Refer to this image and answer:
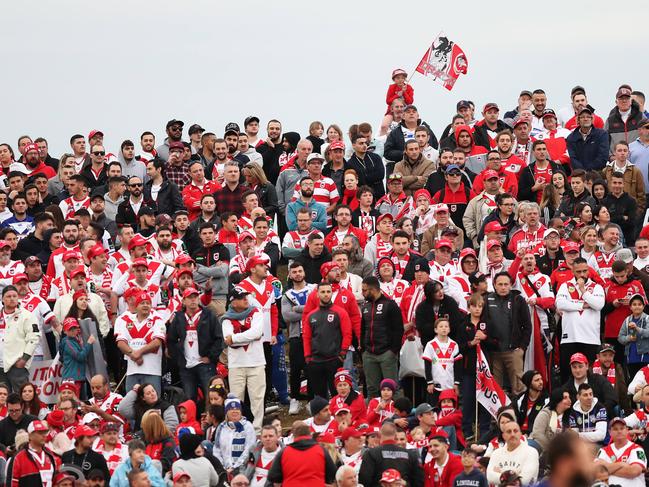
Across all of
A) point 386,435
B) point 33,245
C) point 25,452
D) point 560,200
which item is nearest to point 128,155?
point 33,245

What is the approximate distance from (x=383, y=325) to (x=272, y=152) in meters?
7.10

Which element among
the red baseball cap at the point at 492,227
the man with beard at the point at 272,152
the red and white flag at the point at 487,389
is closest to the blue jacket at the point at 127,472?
the red and white flag at the point at 487,389

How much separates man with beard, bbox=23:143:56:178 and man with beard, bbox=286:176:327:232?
5.28 m

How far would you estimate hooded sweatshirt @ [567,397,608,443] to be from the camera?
47.8 ft

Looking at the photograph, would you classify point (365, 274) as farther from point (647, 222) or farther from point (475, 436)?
point (647, 222)

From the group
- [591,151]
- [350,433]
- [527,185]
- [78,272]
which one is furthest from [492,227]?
[78,272]

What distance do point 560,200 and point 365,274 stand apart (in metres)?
3.96

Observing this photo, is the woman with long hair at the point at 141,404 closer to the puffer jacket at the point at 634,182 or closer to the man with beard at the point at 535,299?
the man with beard at the point at 535,299

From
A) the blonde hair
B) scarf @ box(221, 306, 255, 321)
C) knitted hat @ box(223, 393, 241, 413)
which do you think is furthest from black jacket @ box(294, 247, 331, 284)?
the blonde hair

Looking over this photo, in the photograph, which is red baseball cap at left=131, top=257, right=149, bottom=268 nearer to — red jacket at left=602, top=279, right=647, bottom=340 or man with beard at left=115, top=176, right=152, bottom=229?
man with beard at left=115, top=176, right=152, bottom=229

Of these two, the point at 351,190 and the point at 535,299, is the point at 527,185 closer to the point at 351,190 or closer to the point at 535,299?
the point at 351,190

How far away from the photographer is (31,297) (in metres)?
17.2

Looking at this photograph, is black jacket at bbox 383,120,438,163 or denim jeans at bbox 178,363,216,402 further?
black jacket at bbox 383,120,438,163

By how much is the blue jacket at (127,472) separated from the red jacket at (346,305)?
12.8 feet
